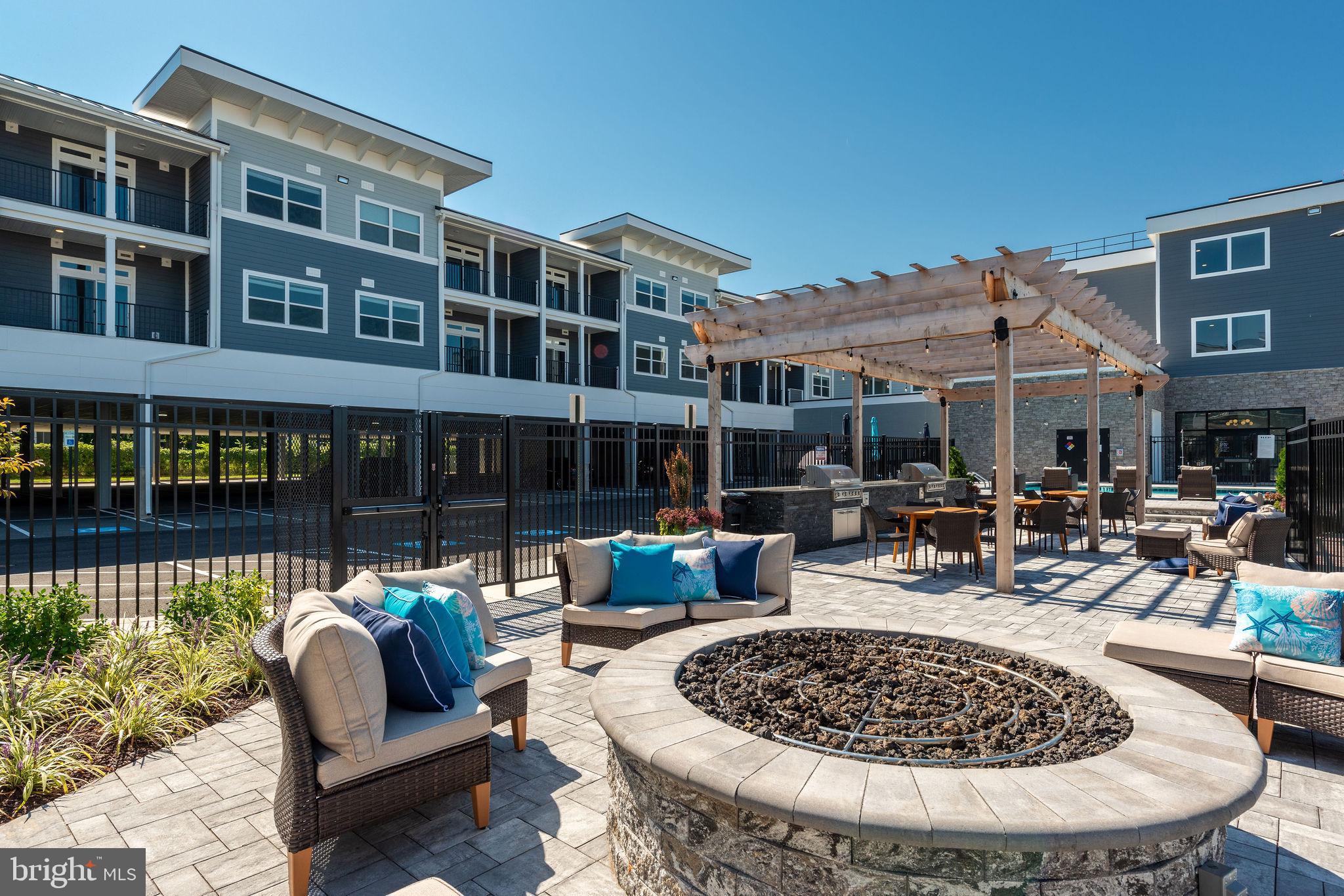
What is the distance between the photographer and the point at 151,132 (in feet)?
50.7

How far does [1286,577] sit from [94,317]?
2220 centimetres

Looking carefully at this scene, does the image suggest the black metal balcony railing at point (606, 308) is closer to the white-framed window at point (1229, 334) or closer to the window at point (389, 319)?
the window at point (389, 319)

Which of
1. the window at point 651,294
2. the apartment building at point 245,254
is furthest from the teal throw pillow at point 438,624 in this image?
the window at point 651,294

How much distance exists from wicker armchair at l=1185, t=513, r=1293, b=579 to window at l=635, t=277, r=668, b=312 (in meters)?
21.2

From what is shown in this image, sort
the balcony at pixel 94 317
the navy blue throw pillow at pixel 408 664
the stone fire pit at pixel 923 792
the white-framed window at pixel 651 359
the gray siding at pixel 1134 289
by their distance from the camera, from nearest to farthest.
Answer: the stone fire pit at pixel 923 792
the navy blue throw pillow at pixel 408 664
the balcony at pixel 94 317
the gray siding at pixel 1134 289
the white-framed window at pixel 651 359

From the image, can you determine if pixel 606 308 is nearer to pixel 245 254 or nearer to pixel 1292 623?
pixel 245 254

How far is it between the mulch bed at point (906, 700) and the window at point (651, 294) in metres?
23.9

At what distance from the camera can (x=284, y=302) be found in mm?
17562

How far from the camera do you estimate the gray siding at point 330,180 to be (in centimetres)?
1673

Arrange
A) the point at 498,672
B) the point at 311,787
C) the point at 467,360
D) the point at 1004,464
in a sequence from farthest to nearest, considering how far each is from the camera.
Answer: the point at 467,360, the point at 1004,464, the point at 498,672, the point at 311,787

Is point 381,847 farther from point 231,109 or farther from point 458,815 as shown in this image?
point 231,109

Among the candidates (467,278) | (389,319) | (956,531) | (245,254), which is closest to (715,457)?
(956,531)

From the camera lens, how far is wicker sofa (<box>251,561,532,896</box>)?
257cm

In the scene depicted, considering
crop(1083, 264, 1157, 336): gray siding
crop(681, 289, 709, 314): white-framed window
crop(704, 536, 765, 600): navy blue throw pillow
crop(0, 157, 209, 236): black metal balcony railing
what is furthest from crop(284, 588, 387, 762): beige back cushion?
crop(681, 289, 709, 314): white-framed window
